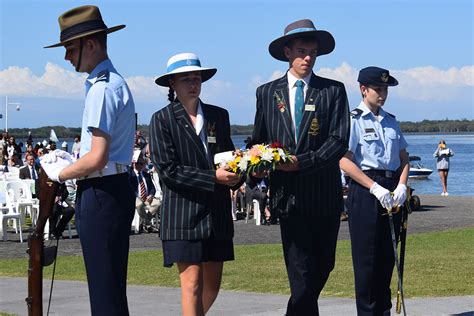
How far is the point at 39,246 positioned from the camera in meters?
6.43

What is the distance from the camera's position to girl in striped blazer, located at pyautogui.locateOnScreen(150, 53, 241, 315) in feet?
23.7

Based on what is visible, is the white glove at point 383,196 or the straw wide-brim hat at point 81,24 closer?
the straw wide-brim hat at point 81,24

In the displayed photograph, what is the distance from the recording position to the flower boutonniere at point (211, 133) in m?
7.36

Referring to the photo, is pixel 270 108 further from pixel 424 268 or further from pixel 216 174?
pixel 424 268

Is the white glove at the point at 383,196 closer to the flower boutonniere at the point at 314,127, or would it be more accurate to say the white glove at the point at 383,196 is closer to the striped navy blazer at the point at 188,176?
the flower boutonniere at the point at 314,127

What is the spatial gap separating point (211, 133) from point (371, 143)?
1.77 meters

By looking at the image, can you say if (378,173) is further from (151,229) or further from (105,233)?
(151,229)

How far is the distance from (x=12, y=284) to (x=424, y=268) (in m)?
5.11

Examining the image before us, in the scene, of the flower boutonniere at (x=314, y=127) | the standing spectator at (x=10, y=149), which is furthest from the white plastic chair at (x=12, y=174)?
the flower boutonniere at (x=314, y=127)

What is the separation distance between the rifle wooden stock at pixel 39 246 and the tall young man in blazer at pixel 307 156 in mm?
1884

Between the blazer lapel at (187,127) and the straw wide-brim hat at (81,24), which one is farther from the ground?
the straw wide-brim hat at (81,24)

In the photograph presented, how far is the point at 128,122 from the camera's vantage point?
6.25 metres

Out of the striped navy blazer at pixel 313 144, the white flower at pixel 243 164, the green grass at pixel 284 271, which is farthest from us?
the green grass at pixel 284 271

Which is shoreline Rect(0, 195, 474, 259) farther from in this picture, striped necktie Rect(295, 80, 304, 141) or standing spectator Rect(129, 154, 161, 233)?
striped necktie Rect(295, 80, 304, 141)
